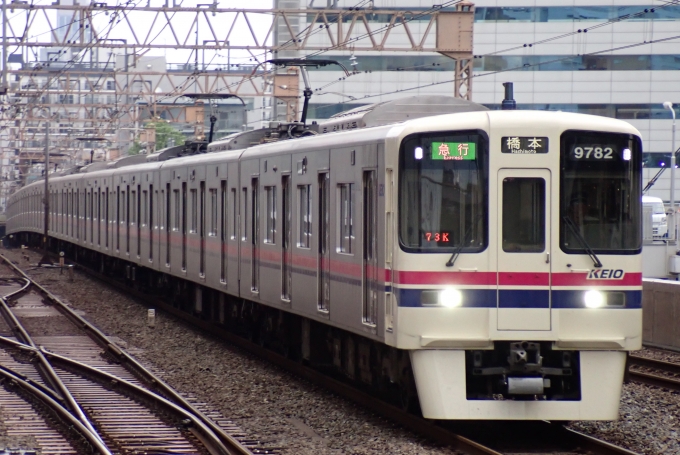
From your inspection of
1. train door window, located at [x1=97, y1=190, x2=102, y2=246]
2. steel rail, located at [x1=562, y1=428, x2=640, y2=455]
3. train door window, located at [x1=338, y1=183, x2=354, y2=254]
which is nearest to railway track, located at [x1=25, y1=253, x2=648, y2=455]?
steel rail, located at [x1=562, y1=428, x2=640, y2=455]

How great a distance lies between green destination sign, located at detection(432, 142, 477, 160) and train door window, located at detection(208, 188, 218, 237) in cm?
763

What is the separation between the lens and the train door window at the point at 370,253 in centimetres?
903

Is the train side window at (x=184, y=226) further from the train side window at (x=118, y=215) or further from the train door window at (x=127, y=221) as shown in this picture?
the train side window at (x=118, y=215)

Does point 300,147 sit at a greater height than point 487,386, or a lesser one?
greater

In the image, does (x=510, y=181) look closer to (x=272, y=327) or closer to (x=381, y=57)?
(x=272, y=327)

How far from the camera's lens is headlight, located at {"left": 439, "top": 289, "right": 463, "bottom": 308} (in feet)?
26.9

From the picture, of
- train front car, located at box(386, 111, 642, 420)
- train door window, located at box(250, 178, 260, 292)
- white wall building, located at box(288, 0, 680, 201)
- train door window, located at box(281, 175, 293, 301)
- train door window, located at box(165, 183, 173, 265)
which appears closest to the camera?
train front car, located at box(386, 111, 642, 420)

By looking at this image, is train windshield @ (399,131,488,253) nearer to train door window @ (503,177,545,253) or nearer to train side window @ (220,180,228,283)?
train door window @ (503,177,545,253)

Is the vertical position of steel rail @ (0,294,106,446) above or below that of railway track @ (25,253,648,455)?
below

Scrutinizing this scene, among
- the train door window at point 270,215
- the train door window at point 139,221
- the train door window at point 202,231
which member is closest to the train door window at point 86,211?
the train door window at point 139,221

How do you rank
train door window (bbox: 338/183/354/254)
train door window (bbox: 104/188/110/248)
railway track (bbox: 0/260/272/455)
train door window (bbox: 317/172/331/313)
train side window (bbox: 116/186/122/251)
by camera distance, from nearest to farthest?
railway track (bbox: 0/260/272/455) < train door window (bbox: 338/183/354/254) < train door window (bbox: 317/172/331/313) < train side window (bbox: 116/186/122/251) < train door window (bbox: 104/188/110/248)

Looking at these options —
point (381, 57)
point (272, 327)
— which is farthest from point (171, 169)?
point (381, 57)

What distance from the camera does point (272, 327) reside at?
533 inches

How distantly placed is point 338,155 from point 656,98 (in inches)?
1693
